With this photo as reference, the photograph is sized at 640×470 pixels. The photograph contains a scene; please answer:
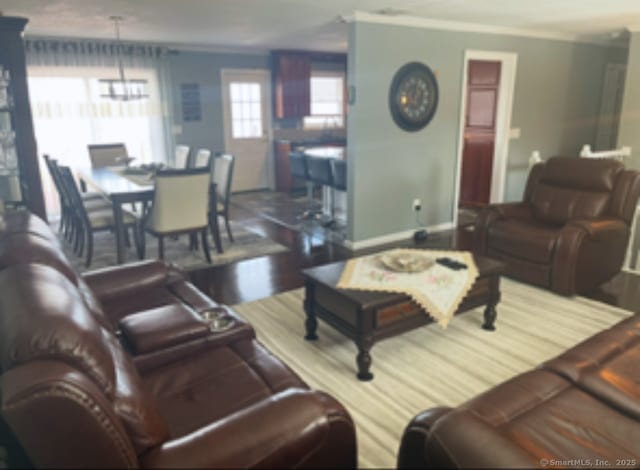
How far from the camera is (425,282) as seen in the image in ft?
9.11

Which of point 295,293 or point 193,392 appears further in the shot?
point 295,293

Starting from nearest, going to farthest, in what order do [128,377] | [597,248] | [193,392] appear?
[128,377], [193,392], [597,248]

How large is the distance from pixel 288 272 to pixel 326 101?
16.7 ft

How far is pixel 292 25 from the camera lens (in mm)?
5242

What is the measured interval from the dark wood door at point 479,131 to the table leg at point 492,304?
3.82 meters

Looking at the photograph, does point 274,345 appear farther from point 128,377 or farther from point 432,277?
point 128,377

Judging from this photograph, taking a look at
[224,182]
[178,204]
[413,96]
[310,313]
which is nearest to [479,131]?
[413,96]

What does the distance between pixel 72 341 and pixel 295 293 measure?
2736mm

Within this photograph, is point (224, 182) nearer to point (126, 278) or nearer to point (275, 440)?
point (126, 278)

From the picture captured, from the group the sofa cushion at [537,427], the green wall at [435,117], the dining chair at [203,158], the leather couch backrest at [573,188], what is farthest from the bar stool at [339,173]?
the sofa cushion at [537,427]

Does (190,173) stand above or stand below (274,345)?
above

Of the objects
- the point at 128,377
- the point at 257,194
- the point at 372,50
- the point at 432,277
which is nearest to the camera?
the point at 128,377

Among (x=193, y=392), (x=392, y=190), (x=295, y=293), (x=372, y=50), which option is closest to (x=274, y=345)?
(x=295, y=293)

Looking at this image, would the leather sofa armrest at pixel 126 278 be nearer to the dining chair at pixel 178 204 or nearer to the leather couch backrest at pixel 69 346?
the leather couch backrest at pixel 69 346
